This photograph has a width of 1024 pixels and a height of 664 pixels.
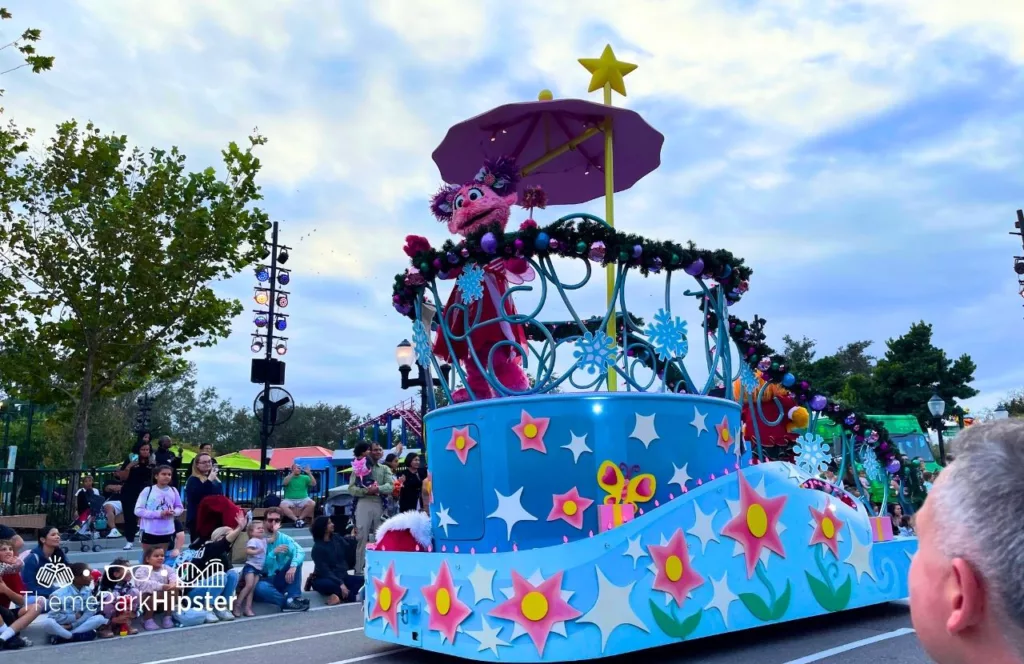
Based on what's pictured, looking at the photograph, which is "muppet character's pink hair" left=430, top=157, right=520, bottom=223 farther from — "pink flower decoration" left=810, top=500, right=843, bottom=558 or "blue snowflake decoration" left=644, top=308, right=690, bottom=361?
"pink flower decoration" left=810, top=500, right=843, bottom=558

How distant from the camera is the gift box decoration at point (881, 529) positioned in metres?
7.40

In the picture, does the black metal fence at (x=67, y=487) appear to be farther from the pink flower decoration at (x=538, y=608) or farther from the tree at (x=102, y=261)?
the pink flower decoration at (x=538, y=608)

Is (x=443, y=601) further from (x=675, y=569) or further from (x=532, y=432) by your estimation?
(x=675, y=569)

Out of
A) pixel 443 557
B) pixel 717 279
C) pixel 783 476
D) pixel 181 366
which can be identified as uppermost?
pixel 181 366

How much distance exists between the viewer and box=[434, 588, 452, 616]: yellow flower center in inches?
221

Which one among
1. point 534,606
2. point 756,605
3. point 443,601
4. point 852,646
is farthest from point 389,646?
point 852,646

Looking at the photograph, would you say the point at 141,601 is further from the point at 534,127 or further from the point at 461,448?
the point at 534,127

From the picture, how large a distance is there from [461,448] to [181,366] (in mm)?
14502

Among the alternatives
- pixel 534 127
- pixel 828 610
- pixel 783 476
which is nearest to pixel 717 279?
pixel 783 476

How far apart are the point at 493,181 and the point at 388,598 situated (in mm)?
A: 3498

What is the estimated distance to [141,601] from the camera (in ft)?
25.9

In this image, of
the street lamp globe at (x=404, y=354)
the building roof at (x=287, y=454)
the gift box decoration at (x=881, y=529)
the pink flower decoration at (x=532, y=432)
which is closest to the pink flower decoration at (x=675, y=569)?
the pink flower decoration at (x=532, y=432)

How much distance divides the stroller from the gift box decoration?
1049 centimetres

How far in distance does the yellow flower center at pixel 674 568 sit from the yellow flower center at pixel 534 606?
3.00 feet
